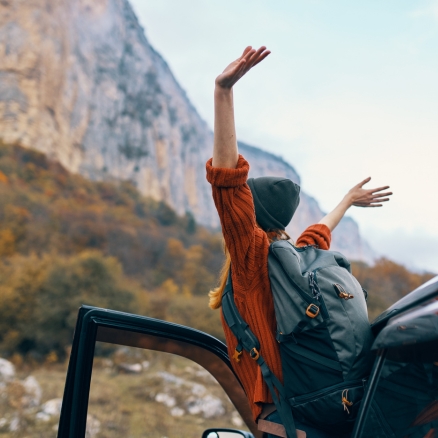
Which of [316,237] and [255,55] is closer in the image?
[255,55]

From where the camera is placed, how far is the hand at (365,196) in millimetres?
2072

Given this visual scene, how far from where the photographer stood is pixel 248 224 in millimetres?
1301

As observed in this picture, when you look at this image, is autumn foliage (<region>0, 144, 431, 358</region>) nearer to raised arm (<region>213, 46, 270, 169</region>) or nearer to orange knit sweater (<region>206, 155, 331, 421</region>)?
orange knit sweater (<region>206, 155, 331, 421</region>)

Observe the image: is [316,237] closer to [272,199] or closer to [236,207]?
[272,199]

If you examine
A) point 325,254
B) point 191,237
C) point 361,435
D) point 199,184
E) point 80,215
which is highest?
point 199,184

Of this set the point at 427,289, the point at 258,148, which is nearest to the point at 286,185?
the point at 427,289

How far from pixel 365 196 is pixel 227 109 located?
1.04m

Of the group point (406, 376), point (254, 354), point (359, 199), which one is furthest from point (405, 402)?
point (359, 199)

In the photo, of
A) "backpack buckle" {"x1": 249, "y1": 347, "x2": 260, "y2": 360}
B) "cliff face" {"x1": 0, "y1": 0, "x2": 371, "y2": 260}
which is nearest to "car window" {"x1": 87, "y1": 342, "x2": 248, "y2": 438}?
"backpack buckle" {"x1": 249, "y1": 347, "x2": 260, "y2": 360}

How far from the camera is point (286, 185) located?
1505 mm

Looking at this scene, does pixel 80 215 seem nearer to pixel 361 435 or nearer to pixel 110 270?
pixel 110 270

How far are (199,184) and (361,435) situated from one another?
7153 cm

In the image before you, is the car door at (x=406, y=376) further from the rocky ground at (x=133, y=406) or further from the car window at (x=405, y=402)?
the rocky ground at (x=133, y=406)

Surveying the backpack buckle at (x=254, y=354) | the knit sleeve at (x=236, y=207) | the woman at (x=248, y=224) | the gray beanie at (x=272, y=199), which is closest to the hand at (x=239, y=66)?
the woman at (x=248, y=224)
